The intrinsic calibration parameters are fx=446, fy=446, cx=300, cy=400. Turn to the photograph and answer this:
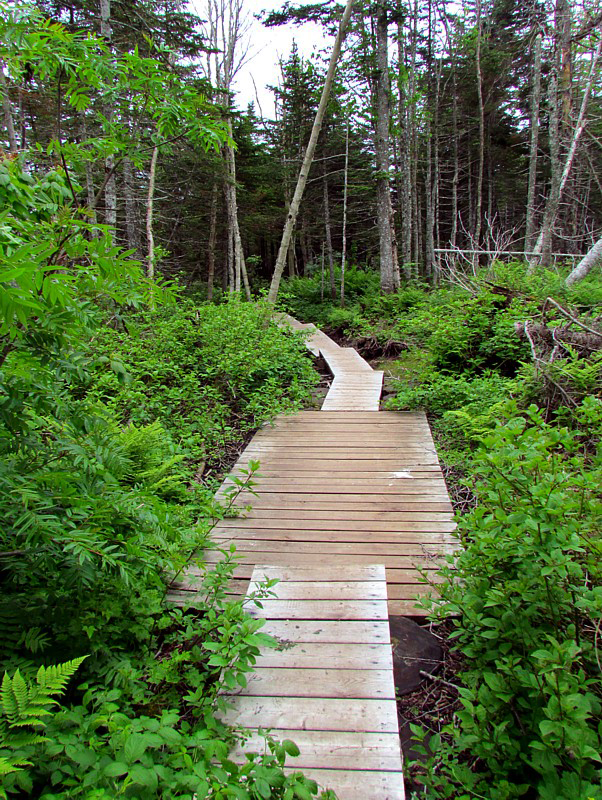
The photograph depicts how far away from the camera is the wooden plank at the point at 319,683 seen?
2.19 m

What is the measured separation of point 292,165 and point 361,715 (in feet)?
84.1

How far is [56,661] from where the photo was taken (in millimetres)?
2188

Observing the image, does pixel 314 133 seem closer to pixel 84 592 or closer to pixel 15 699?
pixel 84 592

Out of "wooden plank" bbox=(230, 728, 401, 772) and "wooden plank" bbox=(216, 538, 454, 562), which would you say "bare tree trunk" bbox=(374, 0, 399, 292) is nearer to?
"wooden plank" bbox=(216, 538, 454, 562)

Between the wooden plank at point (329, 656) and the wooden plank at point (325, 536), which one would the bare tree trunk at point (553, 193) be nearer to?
the wooden plank at point (325, 536)

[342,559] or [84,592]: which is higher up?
[84,592]

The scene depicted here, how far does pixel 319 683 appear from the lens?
224 centimetres

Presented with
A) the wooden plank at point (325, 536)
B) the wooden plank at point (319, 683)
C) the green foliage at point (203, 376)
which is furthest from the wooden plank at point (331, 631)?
the green foliage at point (203, 376)

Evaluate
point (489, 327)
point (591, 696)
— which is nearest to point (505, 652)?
point (591, 696)

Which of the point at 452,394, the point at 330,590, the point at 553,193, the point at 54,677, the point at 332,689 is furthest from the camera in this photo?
the point at 553,193

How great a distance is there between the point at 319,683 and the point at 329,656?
0.17 m

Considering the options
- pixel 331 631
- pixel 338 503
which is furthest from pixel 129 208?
pixel 331 631

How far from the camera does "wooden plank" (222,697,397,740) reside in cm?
203

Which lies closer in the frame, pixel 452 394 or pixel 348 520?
pixel 348 520
